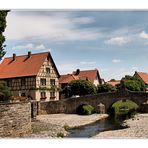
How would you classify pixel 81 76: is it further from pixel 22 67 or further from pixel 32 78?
pixel 32 78

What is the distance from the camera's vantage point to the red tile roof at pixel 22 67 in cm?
1364

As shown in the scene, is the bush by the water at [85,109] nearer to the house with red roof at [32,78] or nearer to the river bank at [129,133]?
the house with red roof at [32,78]

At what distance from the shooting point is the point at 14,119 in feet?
36.2

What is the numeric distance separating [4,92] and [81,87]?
3.92 meters

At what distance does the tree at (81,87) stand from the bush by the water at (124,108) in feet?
6.76

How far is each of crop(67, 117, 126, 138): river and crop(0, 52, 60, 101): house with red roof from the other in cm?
180

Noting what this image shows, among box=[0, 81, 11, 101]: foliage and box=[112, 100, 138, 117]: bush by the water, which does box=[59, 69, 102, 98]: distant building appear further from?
box=[112, 100, 138, 117]: bush by the water

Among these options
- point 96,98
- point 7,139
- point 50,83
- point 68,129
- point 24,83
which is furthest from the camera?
point 96,98

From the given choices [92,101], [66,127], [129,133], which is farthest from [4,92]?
[92,101]

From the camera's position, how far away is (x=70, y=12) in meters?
10.6

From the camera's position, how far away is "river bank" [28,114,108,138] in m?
12.5

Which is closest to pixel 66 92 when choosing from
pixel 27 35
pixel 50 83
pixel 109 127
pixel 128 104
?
pixel 50 83

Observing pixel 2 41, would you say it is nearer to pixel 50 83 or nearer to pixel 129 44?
pixel 129 44

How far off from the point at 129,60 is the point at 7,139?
136 inches
